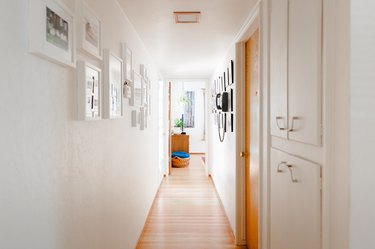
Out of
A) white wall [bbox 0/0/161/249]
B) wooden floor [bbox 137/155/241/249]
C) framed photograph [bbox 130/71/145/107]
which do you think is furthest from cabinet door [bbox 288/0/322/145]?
wooden floor [bbox 137/155/241/249]

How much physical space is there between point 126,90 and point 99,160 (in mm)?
757

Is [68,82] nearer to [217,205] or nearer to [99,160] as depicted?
[99,160]

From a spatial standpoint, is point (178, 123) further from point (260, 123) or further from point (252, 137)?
point (260, 123)

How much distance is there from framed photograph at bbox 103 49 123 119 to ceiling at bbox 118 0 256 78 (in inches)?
22.7

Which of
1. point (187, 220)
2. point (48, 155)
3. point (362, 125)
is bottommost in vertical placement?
point (187, 220)

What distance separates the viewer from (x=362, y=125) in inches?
38.1

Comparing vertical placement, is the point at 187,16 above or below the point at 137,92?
above

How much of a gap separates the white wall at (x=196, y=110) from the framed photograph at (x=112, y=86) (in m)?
8.16

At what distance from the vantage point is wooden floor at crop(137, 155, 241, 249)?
3.15 m

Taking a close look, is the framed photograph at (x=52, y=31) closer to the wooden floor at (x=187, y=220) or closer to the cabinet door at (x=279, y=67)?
the cabinet door at (x=279, y=67)

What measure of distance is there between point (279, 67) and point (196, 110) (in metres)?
8.83

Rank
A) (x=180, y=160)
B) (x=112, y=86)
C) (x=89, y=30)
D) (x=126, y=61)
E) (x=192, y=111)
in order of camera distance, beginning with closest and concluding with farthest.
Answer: (x=89, y=30)
(x=112, y=86)
(x=126, y=61)
(x=180, y=160)
(x=192, y=111)

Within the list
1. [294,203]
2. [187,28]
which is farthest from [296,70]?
[187,28]

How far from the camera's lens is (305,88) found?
129 cm
